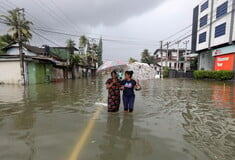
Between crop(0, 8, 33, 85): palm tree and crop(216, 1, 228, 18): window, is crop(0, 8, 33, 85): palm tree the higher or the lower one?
the lower one

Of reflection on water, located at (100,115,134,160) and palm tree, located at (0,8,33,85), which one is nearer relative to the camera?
reflection on water, located at (100,115,134,160)

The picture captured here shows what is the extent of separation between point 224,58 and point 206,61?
19.7 ft

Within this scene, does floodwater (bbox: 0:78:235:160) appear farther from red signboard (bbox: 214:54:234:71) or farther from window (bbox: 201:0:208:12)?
window (bbox: 201:0:208:12)

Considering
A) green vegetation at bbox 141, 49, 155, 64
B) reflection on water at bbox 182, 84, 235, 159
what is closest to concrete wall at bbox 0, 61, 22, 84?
reflection on water at bbox 182, 84, 235, 159

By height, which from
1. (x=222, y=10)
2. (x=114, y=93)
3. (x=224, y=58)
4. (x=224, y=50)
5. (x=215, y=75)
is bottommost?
(x=114, y=93)

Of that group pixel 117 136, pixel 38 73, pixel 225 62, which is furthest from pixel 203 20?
pixel 117 136

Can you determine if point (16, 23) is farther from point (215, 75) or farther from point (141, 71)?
point (215, 75)

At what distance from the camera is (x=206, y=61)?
29.0m

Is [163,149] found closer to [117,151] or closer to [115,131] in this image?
[117,151]

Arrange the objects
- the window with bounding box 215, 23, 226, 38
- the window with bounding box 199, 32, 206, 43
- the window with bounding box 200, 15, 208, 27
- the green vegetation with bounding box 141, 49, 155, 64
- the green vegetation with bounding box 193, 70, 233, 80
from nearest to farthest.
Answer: the green vegetation with bounding box 193, 70, 233, 80 < the window with bounding box 215, 23, 226, 38 < the window with bounding box 200, 15, 208, 27 < the window with bounding box 199, 32, 206, 43 < the green vegetation with bounding box 141, 49, 155, 64

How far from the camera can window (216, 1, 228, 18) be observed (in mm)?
21805

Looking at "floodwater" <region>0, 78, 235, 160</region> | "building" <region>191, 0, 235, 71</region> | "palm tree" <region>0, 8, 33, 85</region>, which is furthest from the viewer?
"building" <region>191, 0, 235, 71</region>

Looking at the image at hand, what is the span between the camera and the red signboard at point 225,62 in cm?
2148

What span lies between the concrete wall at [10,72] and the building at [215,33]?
96.7 ft
